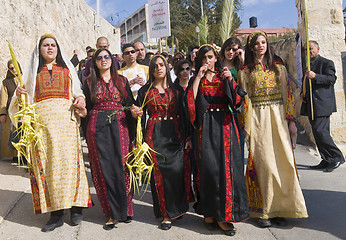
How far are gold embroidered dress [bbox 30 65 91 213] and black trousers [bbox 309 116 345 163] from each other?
3.97 m

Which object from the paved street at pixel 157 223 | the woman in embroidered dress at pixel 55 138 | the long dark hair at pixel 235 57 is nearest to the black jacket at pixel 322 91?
the paved street at pixel 157 223

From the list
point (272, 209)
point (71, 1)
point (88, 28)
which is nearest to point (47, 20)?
point (71, 1)

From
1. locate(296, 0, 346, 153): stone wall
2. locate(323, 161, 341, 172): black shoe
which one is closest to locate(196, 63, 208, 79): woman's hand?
locate(323, 161, 341, 172): black shoe

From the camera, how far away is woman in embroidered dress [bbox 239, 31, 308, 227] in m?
3.42

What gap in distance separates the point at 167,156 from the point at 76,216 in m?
1.26

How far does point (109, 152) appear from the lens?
3635 mm

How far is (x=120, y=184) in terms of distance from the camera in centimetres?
362

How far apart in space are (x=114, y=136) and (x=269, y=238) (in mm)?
1941

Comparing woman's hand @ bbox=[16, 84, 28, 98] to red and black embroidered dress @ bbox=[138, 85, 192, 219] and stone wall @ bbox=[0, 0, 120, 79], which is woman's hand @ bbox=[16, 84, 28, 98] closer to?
red and black embroidered dress @ bbox=[138, 85, 192, 219]

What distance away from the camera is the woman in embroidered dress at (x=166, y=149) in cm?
353

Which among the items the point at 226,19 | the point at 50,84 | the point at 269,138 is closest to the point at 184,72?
the point at 269,138

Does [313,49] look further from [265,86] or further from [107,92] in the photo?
[107,92]

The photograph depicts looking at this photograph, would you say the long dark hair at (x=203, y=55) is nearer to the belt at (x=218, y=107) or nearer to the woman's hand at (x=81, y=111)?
the belt at (x=218, y=107)

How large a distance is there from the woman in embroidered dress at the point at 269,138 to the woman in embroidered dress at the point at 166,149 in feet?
2.45
